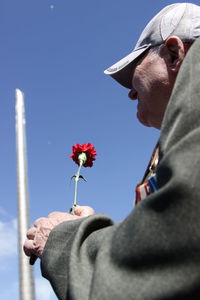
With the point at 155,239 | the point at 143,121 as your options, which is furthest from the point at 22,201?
the point at 155,239

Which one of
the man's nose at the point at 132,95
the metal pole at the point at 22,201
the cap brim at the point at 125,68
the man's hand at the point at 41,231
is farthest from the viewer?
the metal pole at the point at 22,201

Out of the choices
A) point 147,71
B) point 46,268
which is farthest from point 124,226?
point 147,71

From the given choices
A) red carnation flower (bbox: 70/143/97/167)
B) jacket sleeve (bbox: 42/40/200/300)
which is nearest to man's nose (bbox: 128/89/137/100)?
red carnation flower (bbox: 70/143/97/167)

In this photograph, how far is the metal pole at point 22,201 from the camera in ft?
13.6

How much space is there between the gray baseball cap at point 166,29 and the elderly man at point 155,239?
767mm

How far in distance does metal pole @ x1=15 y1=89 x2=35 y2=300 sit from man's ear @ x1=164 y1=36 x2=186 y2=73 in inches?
116

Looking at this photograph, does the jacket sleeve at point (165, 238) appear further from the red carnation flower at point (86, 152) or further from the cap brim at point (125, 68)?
the red carnation flower at point (86, 152)

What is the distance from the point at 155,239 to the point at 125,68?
4.70 feet

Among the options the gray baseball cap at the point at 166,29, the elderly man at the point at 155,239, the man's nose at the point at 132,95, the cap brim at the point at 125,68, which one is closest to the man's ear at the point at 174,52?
the gray baseball cap at the point at 166,29

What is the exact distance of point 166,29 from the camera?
6.48 ft

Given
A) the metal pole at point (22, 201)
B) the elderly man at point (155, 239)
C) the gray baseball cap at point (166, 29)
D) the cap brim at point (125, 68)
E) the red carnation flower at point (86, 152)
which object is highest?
the gray baseball cap at point (166, 29)

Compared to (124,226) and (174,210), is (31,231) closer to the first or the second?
(124,226)

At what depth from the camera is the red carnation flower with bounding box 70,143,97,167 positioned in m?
2.73

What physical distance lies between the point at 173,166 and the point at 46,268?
0.61 m
